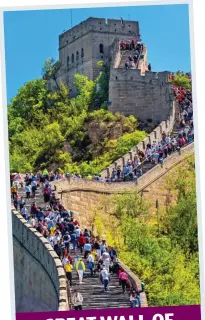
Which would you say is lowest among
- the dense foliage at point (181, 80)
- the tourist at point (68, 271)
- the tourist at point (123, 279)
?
the tourist at point (123, 279)

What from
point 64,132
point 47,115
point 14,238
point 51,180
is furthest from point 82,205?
point 47,115

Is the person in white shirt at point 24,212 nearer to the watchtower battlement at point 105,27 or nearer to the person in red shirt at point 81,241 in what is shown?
the person in red shirt at point 81,241

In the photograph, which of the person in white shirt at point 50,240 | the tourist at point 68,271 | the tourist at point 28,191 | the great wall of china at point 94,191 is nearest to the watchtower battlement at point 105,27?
the great wall of china at point 94,191

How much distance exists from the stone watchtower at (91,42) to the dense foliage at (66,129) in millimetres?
541

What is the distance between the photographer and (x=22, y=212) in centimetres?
3184

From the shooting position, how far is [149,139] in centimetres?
4378

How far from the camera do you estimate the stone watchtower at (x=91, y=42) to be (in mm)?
54375

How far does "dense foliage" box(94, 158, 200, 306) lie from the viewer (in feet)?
99.9

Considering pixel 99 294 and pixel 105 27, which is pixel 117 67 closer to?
pixel 105 27

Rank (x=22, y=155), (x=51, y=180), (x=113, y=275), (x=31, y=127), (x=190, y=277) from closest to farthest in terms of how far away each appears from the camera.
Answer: (x=113, y=275) → (x=190, y=277) → (x=51, y=180) → (x=22, y=155) → (x=31, y=127)

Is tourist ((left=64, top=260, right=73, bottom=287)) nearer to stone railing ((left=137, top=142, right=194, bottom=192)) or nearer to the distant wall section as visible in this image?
stone railing ((left=137, top=142, right=194, bottom=192))

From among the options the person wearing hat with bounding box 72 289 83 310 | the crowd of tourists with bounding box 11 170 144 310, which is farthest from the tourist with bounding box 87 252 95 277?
the person wearing hat with bounding box 72 289 83 310

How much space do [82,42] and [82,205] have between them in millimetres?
19670

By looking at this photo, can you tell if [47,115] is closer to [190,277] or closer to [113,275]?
[190,277]
